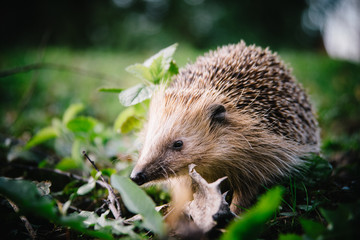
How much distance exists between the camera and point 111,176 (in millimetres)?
1390

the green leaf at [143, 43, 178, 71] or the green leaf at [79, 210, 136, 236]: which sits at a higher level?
the green leaf at [143, 43, 178, 71]

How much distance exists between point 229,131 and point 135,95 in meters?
0.89

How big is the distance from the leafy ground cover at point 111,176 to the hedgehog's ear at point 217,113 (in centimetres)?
55

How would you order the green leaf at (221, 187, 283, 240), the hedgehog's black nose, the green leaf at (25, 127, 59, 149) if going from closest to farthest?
1. the green leaf at (221, 187, 283, 240)
2. the hedgehog's black nose
3. the green leaf at (25, 127, 59, 149)

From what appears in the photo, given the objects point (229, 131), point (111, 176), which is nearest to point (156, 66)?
point (229, 131)

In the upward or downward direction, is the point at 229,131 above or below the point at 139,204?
above

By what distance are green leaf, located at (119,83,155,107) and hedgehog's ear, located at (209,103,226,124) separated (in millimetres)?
563

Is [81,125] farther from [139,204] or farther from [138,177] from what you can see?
[139,204]

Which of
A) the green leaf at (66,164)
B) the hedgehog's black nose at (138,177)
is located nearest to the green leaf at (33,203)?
the hedgehog's black nose at (138,177)

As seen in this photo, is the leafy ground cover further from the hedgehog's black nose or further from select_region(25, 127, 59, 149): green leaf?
the hedgehog's black nose

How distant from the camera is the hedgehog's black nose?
188 cm

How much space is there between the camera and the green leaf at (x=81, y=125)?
2469mm

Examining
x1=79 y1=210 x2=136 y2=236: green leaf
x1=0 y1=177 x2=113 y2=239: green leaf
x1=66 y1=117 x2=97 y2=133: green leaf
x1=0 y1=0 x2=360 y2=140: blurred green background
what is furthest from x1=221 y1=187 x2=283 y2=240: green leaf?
x1=0 y1=0 x2=360 y2=140: blurred green background

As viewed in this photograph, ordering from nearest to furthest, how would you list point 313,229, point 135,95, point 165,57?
1. point 313,229
2. point 135,95
3. point 165,57
